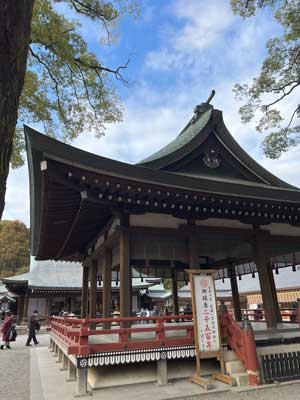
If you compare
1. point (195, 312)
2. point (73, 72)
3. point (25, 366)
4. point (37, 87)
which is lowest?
point (25, 366)

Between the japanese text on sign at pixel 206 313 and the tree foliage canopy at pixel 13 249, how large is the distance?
6086 cm

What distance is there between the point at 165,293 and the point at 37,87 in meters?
31.9

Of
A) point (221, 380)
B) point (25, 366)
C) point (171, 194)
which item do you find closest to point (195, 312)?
point (221, 380)

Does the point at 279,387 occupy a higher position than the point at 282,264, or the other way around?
the point at 282,264

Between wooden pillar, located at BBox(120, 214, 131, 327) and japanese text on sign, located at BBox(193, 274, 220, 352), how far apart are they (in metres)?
1.67

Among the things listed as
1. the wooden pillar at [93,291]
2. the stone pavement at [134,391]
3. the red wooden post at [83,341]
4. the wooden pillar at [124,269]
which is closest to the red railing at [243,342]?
the stone pavement at [134,391]

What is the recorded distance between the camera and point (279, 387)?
640 centimetres

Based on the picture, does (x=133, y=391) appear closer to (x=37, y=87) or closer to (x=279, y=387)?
(x=279, y=387)

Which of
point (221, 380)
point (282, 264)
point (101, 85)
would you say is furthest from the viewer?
point (282, 264)

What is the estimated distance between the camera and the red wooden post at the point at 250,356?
6520 mm

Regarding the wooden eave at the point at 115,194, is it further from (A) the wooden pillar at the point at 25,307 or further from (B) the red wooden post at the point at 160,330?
(A) the wooden pillar at the point at 25,307

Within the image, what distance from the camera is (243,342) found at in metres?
6.84

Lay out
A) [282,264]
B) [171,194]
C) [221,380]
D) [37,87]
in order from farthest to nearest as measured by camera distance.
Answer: [282,264]
[37,87]
[171,194]
[221,380]

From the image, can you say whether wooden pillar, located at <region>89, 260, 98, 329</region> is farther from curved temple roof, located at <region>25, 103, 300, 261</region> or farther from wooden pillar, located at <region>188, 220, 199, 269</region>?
wooden pillar, located at <region>188, 220, 199, 269</region>
